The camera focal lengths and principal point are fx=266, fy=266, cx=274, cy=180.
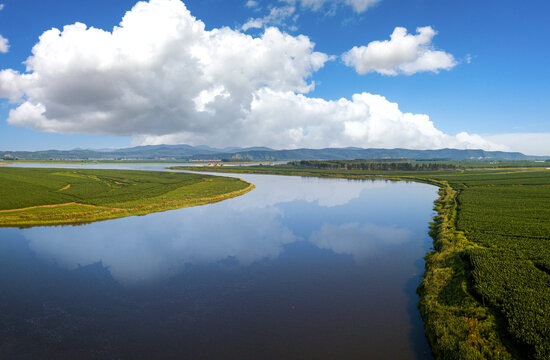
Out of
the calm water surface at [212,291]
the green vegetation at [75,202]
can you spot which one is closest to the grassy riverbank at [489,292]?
the calm water surface at [212,291]

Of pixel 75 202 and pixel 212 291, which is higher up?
pixel 75 202

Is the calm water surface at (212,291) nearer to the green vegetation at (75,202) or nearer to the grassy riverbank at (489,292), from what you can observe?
the grassy riverbank at (489,292)

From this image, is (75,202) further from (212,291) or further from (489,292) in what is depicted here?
(489,292)

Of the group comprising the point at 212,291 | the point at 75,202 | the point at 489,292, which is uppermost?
the point at 75,202

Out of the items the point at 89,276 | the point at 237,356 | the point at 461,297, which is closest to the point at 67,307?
the point at 89,276

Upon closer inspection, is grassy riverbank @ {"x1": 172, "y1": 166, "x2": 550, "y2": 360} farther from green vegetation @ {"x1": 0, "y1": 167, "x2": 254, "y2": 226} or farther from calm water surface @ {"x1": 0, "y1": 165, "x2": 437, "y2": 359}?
green vegetation @ {"x1": 0, "y1": 167, "x2": 254, "y2": 226}

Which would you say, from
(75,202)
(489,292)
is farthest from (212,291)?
(75,202)

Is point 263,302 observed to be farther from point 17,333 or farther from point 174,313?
point 17,333

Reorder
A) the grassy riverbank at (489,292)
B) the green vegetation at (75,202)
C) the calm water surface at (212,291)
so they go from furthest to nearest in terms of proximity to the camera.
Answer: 1. the green vegetation at (75,202)
2. the calm water surface at (212,291)
3. the grassy riverbank at (489,292)
